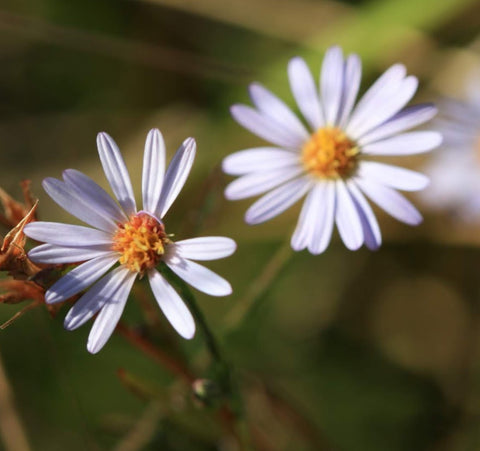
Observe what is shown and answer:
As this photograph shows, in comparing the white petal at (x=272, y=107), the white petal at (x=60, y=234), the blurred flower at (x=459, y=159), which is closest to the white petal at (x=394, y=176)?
the white petal at (x=272, y=107)

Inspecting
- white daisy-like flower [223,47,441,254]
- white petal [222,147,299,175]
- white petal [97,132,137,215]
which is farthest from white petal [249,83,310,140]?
white petal [97,132,137,215]

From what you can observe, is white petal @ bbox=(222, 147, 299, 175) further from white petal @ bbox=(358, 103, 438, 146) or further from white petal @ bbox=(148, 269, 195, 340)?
white petal @ bbox=(148, 269, 195, 340)

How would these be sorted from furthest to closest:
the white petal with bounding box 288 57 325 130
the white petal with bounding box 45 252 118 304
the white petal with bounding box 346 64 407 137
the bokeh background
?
1. the bokeh background
2. the white petal with bounding box 288 57 325 130
3. the white petal with bounding box 346 64 407 137
4. the white petal with bounding box 45 252 118 304

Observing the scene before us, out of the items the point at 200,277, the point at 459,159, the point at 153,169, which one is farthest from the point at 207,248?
the point at 459,159

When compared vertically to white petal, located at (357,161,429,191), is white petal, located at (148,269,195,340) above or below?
below

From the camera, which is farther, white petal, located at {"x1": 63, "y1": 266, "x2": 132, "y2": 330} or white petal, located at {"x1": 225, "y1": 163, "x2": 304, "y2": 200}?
white petal, located at {"x1": 225, "y1": 163, "x2": 304, "y2": 200}

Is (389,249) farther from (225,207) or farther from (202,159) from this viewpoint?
(202,159)

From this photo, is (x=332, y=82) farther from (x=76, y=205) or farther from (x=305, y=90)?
(x=76, y=205)
